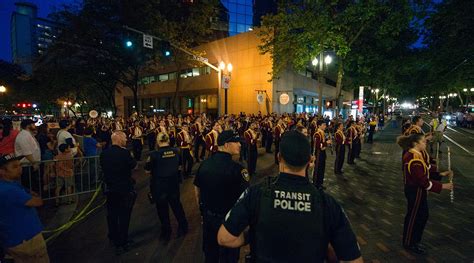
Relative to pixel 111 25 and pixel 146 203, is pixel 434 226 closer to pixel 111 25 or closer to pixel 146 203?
pixel 146 203

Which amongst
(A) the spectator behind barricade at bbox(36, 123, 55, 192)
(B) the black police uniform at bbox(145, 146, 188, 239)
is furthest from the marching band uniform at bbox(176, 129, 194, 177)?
(B) the black police uniform at bbox(145, 146, 188, 239)

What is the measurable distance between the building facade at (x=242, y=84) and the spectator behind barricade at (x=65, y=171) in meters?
14.3

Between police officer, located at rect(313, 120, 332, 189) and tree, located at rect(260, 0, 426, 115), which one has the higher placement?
tree, located at rect(260, 0, 426, 115)

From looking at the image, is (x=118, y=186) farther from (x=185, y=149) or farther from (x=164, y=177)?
(x=185, y=149)

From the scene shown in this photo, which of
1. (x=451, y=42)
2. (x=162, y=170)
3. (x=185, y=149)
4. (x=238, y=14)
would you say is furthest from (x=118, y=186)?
(x=238, y=14)

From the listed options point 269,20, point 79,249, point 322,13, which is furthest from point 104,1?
point 79,249

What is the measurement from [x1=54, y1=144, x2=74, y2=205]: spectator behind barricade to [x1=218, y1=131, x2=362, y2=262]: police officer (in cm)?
666

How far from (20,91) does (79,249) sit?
5154cm

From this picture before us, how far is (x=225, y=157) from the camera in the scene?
351cm

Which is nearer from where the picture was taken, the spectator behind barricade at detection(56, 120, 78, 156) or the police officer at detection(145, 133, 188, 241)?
the police officer at detection(145, 133, 188, 241)

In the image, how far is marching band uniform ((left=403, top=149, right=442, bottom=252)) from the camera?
4287 millimetres

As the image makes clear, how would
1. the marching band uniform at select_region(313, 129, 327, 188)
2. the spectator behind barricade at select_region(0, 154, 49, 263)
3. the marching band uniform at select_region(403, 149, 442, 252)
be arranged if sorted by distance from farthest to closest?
1. the marching band uniform at select_region(313, 129, 327, 188)
2. the marching band uniform at select_region(403, 149, 442, 252)
3. the spectator behind barricade at select_region(0, 154, 49, 263)

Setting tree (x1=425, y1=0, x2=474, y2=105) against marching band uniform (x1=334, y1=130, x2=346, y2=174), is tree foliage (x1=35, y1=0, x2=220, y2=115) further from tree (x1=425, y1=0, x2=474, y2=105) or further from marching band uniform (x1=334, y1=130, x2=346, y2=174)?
tree (x1=425, y1=0, x2=474, y2=105)

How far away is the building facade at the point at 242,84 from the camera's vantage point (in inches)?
1000
